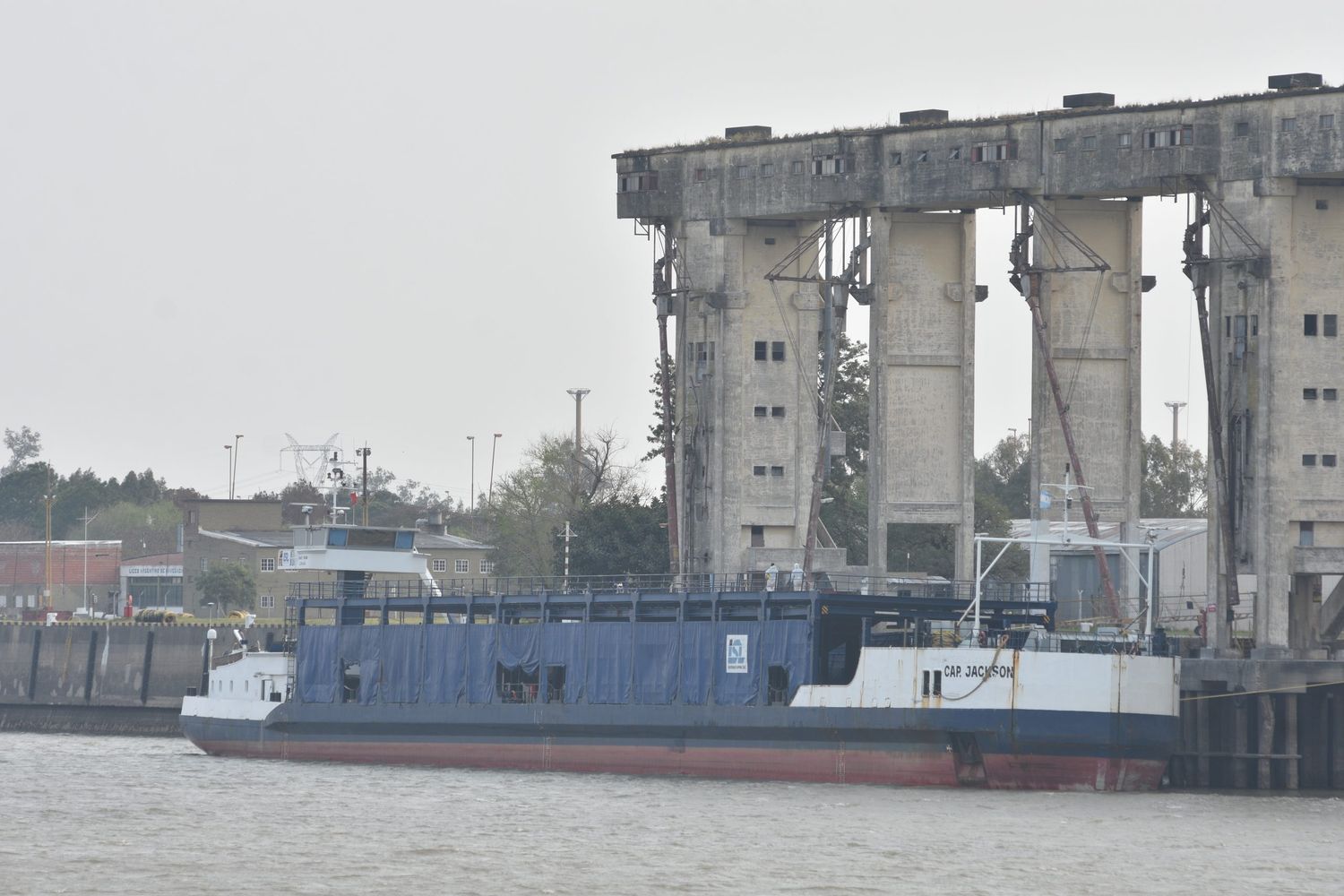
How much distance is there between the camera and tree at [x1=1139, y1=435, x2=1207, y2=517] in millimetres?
137875

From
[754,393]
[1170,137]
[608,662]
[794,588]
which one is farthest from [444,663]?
[1170,137]

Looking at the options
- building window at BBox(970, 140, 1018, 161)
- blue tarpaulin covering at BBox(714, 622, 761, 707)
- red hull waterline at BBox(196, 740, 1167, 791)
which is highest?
building window at BBox(970, 140, 1018, 161)

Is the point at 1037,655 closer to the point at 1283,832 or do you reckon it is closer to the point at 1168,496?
the point at 1283,832

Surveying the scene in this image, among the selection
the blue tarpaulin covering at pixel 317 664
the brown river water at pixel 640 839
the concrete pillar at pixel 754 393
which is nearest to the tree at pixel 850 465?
the concrete pillar at pixel 754 393

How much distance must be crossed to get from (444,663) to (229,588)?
52.5 metres

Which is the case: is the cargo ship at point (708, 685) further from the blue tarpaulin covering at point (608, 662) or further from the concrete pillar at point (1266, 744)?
the concrete pillar at point (1266, 744)

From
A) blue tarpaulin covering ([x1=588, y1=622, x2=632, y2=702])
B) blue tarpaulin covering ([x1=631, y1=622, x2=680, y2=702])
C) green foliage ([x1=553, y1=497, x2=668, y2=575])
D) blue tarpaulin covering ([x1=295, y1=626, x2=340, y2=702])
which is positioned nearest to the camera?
blue tarpaulin covering ([x1=631, y1=622, x2=680, y2=702])

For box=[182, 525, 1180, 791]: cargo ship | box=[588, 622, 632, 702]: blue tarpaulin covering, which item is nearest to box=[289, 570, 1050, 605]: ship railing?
box=[182, 525, 1180, 791]: cargo ship

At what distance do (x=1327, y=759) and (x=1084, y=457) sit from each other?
14178mm

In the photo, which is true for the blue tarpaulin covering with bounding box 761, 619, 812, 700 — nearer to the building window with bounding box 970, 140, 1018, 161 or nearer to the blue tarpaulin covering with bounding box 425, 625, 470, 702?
the blue tarpaulin covering with bounding box 425, 625, 470, 702

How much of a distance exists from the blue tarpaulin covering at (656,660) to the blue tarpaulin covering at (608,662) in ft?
1.22

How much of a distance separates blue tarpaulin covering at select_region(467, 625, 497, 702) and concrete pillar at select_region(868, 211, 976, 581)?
1365 centimetres

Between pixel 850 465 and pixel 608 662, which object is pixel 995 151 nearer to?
pixel 608 662

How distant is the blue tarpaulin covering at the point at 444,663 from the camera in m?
68.2
